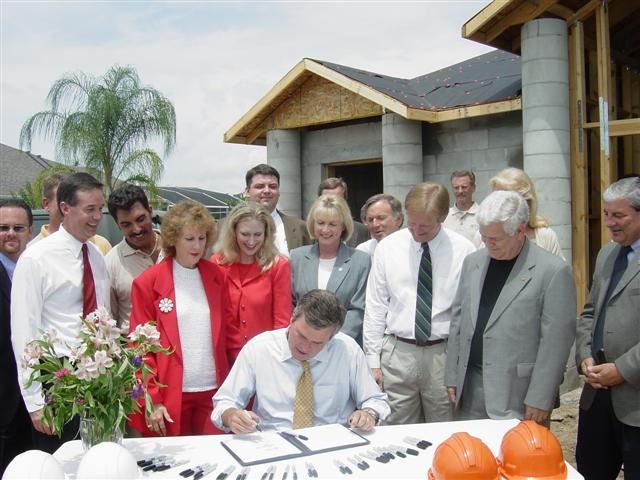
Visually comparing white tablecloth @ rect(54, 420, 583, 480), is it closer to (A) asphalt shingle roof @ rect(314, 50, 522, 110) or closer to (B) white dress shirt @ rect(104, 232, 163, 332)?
(B) white dress shirt @ rect(104, 232, 163, 332)

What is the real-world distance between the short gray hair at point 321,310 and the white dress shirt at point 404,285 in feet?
3.09

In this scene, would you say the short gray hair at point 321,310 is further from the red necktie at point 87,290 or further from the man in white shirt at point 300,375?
the red necktie at point 87,290

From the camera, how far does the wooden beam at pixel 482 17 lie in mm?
6609

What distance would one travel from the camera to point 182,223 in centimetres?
355

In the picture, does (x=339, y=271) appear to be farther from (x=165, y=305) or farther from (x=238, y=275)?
(x=165, y=305)

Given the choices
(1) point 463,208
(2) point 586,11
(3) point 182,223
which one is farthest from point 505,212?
(2) point 586,11

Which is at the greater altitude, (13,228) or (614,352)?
(13,228)

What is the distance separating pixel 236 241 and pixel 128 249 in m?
0.81

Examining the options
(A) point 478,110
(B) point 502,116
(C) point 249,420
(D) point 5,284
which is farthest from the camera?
(B) point 502,116

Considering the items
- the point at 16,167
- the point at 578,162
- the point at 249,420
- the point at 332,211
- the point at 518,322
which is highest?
the point at 16,167

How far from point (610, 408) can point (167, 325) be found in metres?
2.54

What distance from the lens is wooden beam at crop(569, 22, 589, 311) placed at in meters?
6.81

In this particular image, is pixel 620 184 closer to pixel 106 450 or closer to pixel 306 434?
pixel 306 434

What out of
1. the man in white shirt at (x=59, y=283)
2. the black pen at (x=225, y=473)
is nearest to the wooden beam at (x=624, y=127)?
the man in white shirt at (x=59, y=283)
